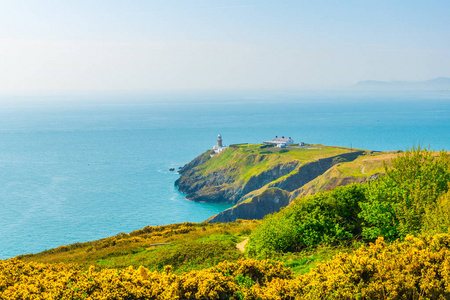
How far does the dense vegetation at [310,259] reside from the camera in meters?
12.4

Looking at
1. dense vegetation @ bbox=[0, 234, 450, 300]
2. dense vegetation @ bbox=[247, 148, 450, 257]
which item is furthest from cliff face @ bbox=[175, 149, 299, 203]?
dense vegetation @ bbox=[0, 234, 450, 300]

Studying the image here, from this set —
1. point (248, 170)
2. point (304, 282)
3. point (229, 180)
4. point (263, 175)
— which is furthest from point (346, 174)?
point (304, 282)

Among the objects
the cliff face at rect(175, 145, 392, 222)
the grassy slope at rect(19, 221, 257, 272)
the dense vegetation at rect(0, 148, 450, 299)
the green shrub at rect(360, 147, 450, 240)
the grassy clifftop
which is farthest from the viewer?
the grassy clifftop

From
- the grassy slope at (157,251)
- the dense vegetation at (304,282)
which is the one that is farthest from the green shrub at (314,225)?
the dense vegetation at (304,282)

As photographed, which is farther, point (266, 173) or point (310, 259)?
point (266, 173)

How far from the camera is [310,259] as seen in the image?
20.8m

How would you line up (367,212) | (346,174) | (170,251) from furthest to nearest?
(346,174)
(170,251)
(367,212)

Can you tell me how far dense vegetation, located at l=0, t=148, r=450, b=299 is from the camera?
40.8 ft

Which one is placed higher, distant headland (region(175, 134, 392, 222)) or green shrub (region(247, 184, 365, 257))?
green shrub (region(247, 184, 365, 257))

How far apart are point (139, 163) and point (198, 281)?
16827 centimetres

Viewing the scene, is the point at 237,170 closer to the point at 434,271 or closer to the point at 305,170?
the point at 305,170

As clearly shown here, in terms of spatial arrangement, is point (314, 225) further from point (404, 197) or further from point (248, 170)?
point (248, 170)

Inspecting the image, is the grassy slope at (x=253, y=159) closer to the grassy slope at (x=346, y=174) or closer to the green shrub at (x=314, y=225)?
the grassy slope at (x=346, y=174)

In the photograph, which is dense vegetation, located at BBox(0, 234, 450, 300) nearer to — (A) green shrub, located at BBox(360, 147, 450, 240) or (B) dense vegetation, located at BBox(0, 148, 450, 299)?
(B) dense vegetation, located at BBox(0, 148, 450, 299)
